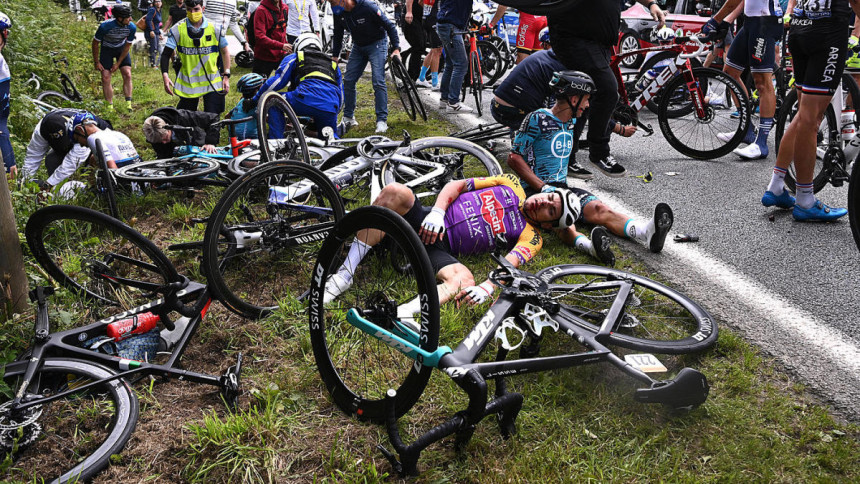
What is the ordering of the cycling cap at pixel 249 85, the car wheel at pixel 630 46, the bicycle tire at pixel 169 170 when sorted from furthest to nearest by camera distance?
1. the car wheel at pixel 630 46
2. the cycling cap at pixel 249 85
3. the bicycle tire at pixel 169 170

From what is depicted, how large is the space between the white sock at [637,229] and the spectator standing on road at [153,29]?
1400 cm

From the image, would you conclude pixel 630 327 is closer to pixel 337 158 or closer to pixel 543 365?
pixel 543 365

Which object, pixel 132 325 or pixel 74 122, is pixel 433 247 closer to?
pixel 132 325

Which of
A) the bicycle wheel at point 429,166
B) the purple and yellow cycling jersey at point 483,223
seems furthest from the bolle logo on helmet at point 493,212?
the bicycle wheel at point 429,166

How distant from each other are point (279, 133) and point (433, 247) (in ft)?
8.95

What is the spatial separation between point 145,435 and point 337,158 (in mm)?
3580

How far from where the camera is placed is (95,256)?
403 centimetres

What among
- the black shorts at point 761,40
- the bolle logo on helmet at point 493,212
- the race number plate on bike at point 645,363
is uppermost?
the black shorts at point 761,40

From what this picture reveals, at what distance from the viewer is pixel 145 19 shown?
15.1 m

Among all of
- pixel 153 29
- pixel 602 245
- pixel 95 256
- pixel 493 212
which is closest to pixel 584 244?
pixel 602 245

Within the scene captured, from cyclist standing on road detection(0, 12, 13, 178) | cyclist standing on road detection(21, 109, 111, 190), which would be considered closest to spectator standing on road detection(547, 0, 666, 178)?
cyclist standing on road detection(21, 109, 111, 190)

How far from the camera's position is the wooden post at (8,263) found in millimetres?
3359

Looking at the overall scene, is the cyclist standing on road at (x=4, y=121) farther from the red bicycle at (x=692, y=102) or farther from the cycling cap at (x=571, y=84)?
the red bicycle at (x=692, y=102)

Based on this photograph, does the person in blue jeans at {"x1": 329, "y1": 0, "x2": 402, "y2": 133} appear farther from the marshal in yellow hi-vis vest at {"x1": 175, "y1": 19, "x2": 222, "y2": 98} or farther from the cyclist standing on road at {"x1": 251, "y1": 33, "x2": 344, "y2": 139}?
the marshal in yellow hi-vis vest at {"x1": 175, "y1": 19, "x2": 222, "y2": 98}
